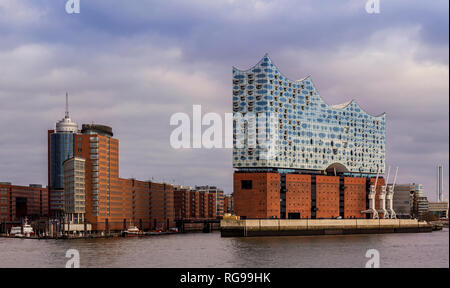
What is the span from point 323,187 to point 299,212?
42.7 ft

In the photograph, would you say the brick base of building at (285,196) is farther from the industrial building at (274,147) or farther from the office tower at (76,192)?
the office tower at (76,192)

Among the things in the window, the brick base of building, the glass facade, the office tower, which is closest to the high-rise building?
the office tower

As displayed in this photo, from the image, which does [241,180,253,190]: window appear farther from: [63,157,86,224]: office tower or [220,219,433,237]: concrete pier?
[63,157,86,224]: office tower

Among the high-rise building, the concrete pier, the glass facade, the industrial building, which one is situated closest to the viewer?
the concrete pier

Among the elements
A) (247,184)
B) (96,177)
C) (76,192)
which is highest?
(96,177)

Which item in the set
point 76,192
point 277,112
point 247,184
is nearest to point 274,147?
point 277,112

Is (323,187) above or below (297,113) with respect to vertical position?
below

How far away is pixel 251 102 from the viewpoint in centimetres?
18125

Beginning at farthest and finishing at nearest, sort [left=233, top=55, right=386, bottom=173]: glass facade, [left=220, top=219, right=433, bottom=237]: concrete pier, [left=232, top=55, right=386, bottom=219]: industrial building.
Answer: [left=233, top=55, right=386, bottom=173]: glass facade
[left=232, top=55, right=386, bottom=219]: industrial building
[left=220, top=219, right=433, bottom=237]: concrete pier

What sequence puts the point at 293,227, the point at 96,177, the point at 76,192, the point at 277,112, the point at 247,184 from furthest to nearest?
the point at 96,177 < the point at 76,192 < the point at 277,112 < the point at 247,184 < the point at 293,227

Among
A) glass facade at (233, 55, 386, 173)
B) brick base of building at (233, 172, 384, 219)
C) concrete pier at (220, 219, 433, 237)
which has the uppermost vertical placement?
glass facade at (233, 55, 386, 173)

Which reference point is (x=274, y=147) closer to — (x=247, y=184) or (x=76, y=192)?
(x=247, y=184)

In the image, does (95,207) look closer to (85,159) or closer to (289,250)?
(85,159)
